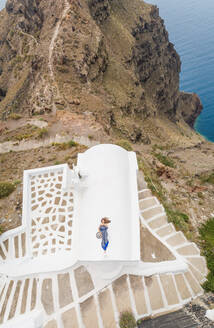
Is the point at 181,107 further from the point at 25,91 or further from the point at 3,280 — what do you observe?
the point at 3,280

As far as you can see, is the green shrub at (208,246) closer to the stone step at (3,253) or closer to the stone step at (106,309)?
the stone step at (106,309)

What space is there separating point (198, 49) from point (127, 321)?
90.2 meters

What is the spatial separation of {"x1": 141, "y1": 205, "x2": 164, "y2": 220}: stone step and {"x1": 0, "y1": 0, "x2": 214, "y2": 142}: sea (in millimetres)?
46377

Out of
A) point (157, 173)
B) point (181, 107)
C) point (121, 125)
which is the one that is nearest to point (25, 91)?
point (121, 125)

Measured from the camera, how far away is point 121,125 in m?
25.9

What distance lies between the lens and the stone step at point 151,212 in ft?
31.9

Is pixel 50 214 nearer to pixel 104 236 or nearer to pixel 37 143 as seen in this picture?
pixel 104 236

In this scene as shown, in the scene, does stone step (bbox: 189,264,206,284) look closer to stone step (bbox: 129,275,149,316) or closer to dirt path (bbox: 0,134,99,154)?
stone step (bbox: 129,275,149,316)

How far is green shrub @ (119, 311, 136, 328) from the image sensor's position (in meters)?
6.66

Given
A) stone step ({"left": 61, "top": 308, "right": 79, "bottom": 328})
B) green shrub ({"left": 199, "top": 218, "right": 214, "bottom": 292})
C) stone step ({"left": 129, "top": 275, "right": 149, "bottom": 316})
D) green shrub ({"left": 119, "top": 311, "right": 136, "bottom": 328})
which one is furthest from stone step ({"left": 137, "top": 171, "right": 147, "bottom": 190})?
stone step ({"left": 61, "top": 308, "right": 79, "bottom": 328})

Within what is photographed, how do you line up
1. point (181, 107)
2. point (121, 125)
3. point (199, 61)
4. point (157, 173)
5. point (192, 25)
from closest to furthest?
point (157, 173)
point (121, 125)
point (181, 107)
point (199, 61)
point (192, 25)

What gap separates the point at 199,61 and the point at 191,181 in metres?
68.0

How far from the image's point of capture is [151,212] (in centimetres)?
997

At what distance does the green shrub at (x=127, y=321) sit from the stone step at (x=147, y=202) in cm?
443
